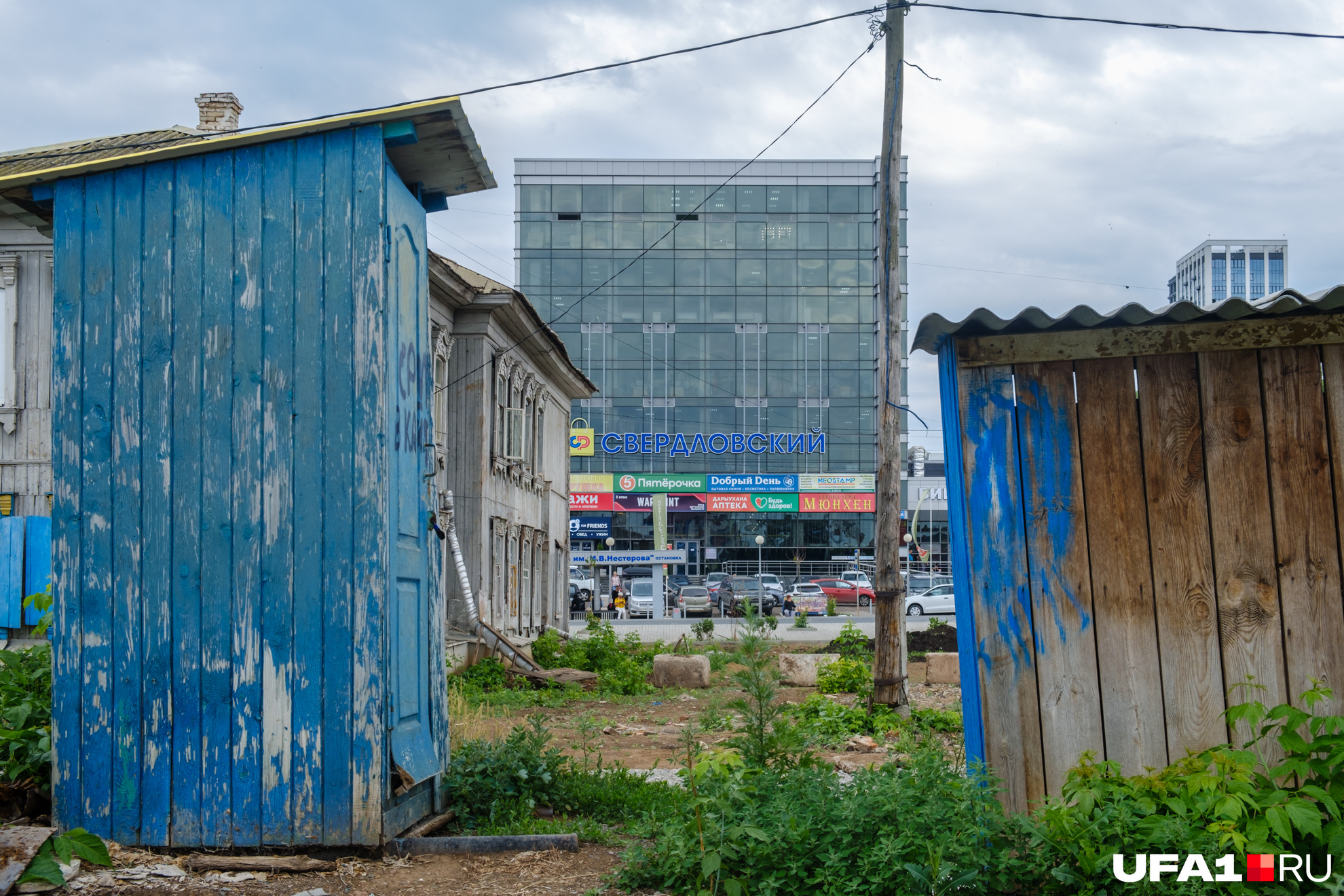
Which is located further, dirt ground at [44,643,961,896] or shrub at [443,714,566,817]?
shrub at [443,714,566,817]

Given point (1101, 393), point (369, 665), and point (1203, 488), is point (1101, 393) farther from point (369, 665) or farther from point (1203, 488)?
point (369, 665)

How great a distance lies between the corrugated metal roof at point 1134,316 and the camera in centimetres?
439

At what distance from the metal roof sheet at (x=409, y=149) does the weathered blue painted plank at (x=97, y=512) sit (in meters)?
0.24

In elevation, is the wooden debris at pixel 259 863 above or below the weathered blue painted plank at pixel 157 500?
below

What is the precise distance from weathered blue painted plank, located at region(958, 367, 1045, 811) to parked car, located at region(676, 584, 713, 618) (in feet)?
116

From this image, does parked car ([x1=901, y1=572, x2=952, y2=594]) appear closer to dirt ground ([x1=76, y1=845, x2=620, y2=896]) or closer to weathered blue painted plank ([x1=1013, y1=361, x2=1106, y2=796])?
dirt ground ([x1=76, y1=845, x2=620, y2=896])

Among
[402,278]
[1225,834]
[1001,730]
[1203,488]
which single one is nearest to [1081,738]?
[1001,730]

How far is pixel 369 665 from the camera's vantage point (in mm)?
5289

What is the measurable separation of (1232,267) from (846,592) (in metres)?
162

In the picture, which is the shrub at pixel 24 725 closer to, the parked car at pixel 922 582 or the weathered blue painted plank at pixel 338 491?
the weathered blue painted plank at pixel 338 491

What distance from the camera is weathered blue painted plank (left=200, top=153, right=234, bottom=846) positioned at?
523 centimetres

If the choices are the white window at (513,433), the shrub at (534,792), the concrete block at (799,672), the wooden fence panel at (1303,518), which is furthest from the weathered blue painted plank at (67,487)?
the white window at (513,433)

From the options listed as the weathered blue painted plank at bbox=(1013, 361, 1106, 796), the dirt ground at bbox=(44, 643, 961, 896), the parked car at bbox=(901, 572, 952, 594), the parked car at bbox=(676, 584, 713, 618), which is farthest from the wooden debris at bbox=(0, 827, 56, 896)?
the parked car at bbox=(901, 572, 952, 594)

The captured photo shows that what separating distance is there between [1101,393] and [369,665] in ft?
12.2
